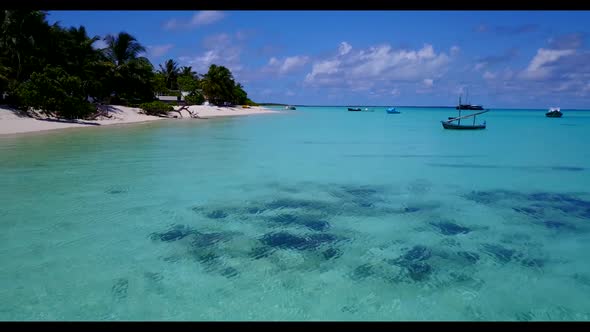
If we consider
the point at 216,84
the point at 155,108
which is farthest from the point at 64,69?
the point at 216,84


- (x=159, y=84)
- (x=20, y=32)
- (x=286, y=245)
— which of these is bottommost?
(x=286, y=245)

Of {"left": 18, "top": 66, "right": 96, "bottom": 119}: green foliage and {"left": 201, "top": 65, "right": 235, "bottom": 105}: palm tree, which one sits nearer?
{"left": 18, "top": 66, "right": 96, "bottom": 119}: green foliage

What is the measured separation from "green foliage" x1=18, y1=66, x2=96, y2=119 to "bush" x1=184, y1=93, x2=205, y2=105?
2967 centimetres

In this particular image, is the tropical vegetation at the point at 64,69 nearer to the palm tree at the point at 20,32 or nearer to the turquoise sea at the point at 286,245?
the palm tree at the point at 20,32

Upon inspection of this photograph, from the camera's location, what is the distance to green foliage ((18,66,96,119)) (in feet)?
73.9

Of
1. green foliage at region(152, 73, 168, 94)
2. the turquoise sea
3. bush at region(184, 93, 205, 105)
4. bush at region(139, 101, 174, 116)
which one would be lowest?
the turquoise sea

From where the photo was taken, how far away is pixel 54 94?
76.3 feet

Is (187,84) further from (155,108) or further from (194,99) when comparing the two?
(155,108)

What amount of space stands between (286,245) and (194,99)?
176 ft

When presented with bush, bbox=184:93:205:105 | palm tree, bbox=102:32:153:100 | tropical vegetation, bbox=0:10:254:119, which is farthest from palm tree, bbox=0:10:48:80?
bush, bbox=184:93:205:105

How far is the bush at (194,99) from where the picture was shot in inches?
2196

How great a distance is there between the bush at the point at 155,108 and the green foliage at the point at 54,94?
437 inches

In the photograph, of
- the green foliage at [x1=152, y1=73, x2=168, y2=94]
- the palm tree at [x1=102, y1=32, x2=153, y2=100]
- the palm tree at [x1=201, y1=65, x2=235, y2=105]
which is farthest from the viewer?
the palm tree at [x1=201, y1=65, x2=235, y2=105]

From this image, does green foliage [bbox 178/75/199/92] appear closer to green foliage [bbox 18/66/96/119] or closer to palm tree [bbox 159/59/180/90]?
palm tree [bbox 159/59/180/90]
